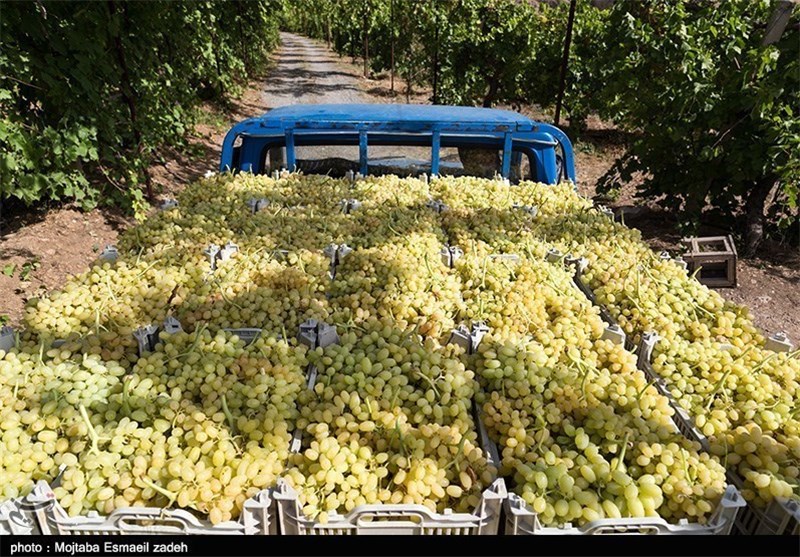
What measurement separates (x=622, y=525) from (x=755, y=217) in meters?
7.11

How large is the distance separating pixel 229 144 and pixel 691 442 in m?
4.45

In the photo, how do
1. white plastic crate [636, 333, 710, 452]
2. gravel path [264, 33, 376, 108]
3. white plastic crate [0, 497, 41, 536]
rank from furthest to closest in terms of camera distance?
gravel path [264, 33, 376, 108] → white plastic crate [636, 333, 710, 452] → white plastic crate [0, 497, 41, 536]

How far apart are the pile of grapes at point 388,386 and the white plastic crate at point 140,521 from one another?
0.04 m

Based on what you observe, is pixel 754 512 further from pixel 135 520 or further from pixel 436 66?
pixel 436 66

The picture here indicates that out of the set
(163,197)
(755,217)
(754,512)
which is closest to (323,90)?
(163,197)

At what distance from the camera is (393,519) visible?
1.59 m

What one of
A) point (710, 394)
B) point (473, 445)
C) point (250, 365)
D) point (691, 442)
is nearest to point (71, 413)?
point (250, 365)

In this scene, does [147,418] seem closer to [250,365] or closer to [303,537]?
[250,365]

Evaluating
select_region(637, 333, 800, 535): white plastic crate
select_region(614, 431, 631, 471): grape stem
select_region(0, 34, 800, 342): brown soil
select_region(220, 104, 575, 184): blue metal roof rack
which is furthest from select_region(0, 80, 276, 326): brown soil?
select_region(637, 333, 800, 535): white plastic crate

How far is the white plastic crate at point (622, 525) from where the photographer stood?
59.1 inches

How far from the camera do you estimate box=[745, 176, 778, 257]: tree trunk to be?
6789mm

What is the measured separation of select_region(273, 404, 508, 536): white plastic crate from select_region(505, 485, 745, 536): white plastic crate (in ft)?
0.17

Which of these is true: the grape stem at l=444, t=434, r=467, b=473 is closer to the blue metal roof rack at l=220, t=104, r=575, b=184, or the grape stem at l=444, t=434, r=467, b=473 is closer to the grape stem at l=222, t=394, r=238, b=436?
the grape stem at l=222, t=394, r=238, b=436

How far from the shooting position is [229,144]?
189 inches
